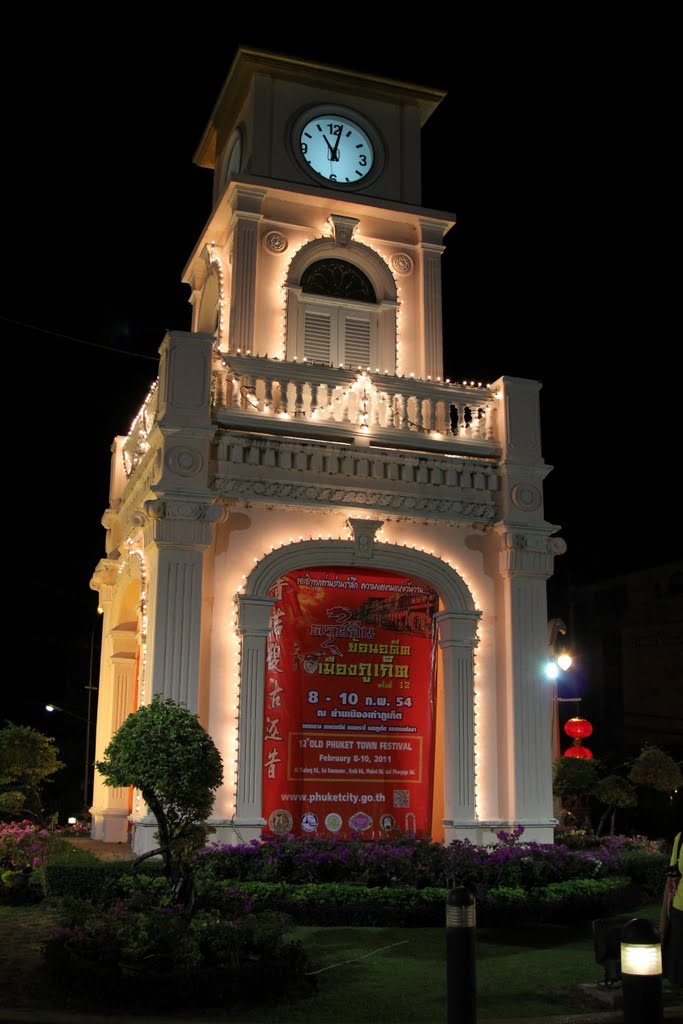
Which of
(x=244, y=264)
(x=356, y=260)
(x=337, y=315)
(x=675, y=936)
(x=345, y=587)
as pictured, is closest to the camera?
(x=675, y=936)

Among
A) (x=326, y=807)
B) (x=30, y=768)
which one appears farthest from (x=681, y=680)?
(x=30, y=768)

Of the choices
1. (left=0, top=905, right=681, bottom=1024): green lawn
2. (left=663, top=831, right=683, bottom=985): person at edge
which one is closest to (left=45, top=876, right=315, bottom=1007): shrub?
(left=0, top=905, right=681, bottom=1024): green lawn

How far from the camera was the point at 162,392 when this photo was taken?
1384 centimetres

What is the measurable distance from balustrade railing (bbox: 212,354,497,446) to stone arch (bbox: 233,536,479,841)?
1.71 meters

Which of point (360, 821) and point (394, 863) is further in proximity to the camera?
point (360, 821)

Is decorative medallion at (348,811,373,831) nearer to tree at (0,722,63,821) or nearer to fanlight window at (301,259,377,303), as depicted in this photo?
tree at (0,722,63,821)

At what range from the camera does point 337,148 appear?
18.4 metres

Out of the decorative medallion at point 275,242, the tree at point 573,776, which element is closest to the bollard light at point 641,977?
the tree at point 573,776

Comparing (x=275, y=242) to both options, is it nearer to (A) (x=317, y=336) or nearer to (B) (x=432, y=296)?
(A) (x=317, y=336)

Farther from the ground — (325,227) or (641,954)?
(325,227)

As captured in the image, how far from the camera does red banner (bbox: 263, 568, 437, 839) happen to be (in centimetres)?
1389

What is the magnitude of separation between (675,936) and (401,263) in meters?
12.7

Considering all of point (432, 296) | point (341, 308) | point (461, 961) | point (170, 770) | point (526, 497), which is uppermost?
point (432, 296)

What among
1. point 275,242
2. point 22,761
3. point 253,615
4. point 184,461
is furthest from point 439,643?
point 275,242
